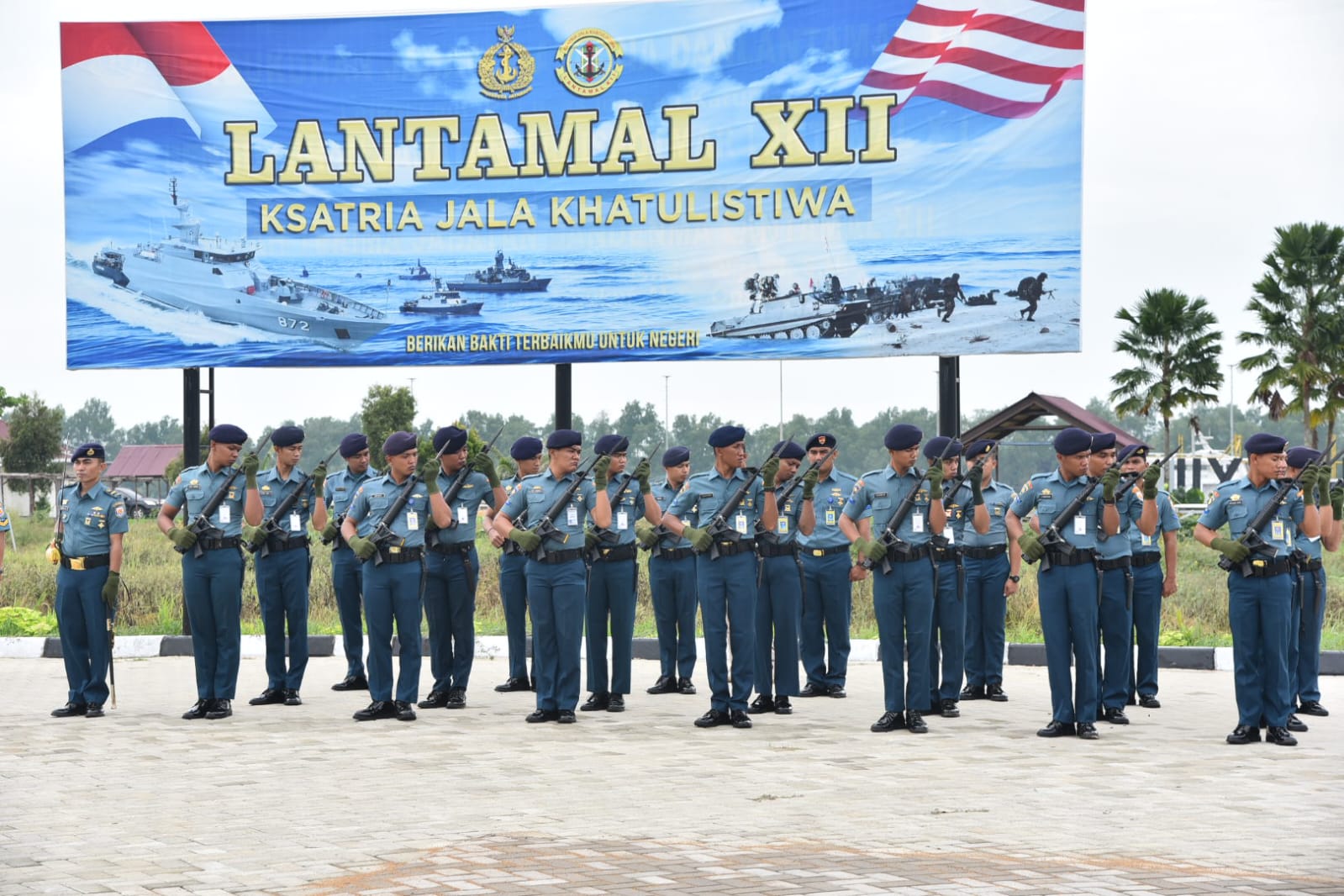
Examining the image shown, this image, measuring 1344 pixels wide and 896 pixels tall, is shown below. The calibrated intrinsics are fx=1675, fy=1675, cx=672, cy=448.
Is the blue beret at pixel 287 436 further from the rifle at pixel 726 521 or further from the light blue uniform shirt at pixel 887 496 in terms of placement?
the light blue uniform shirt at pixel 887 496

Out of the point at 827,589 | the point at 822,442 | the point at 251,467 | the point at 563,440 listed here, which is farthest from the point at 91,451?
the point at 827,589

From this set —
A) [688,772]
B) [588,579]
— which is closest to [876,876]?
[688,772]

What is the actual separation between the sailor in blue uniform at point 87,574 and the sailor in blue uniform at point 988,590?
5.76 metres

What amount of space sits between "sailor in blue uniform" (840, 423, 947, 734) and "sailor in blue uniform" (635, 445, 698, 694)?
6.09 ft

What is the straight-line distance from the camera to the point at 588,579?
1160cm

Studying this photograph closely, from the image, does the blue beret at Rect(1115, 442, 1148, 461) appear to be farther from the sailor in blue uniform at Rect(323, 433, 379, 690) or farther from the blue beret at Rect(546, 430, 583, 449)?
the sailor in blue uniform at Rect(323, 433, 379, 690)

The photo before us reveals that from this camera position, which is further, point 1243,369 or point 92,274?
point 1243,369

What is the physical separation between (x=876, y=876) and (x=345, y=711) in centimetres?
611

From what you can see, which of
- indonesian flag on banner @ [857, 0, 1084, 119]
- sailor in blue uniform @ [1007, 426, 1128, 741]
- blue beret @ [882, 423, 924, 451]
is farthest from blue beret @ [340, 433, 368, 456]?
indonesian flag on banner @ [857, 0, 1084, 119]

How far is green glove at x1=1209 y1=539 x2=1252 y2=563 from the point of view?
31.5 ft

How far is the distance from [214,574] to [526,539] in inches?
87.7

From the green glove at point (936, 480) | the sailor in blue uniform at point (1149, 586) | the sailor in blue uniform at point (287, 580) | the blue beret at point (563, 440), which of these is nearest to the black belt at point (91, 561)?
the sailor in blue uniform at point (287, 580)

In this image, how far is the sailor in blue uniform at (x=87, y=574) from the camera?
36.0 feet

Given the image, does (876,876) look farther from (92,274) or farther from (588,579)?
(92,274)
